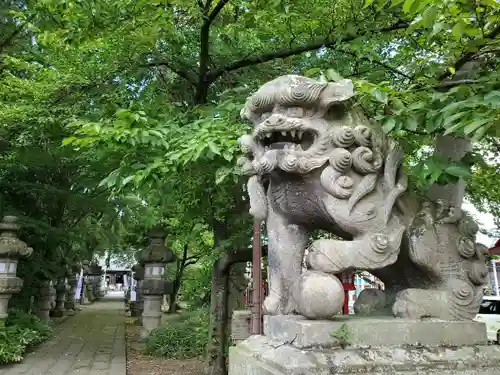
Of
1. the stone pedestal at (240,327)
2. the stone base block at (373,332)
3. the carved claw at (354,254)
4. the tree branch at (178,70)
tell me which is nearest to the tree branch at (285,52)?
the tree branch at (178,70)

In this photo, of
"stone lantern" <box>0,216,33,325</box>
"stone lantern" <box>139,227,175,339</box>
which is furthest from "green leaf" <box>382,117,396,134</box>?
"stone lantern" <box>139,227,175,339</box>

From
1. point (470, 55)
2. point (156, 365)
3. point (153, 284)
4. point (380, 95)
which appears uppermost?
point (470, 55)

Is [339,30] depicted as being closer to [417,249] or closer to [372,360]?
[417,249]

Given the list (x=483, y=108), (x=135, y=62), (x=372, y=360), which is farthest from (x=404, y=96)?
(x=135, y=62)

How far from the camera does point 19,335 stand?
9797 mm

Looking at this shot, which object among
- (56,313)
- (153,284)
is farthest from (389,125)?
(56,313)

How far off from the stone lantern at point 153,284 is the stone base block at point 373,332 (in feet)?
30.9

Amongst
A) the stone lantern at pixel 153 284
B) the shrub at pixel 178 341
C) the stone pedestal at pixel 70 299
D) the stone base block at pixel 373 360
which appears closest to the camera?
the stone base block at pixel 373 360

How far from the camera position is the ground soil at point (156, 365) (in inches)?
344

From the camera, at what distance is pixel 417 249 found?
112 inches

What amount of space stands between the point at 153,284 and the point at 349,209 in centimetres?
980

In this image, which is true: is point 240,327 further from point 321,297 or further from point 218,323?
point 321,297

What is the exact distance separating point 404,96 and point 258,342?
207cm

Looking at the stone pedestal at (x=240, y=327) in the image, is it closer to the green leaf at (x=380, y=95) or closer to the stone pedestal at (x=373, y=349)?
the stone pedestal at (x=373, y=349)
